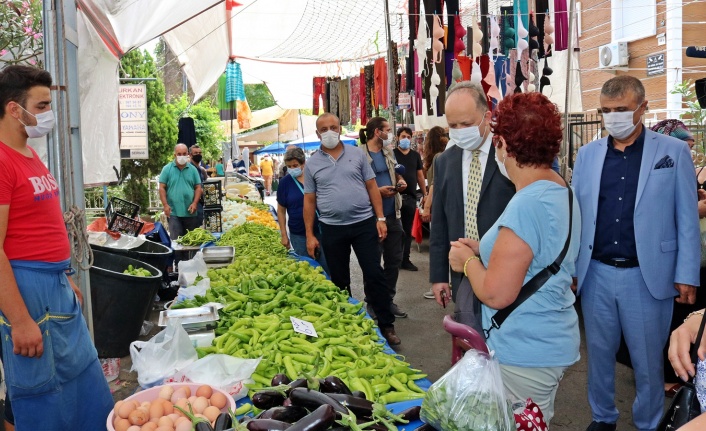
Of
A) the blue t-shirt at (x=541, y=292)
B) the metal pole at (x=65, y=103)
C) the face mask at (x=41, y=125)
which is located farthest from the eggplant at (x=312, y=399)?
the metal pole at (x=65, y=103)

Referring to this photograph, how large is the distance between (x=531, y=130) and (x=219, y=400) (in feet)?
5.24

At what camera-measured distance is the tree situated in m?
12.5

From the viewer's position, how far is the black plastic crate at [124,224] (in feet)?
22.3

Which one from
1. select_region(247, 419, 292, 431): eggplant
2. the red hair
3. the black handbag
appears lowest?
select_region(247, 419, 292, 431): eggplant

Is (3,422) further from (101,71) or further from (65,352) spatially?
(101,71)

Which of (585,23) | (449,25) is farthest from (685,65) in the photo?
(449,25)

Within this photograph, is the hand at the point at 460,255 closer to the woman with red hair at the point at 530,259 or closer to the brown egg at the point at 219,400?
the woman with red hair at the point at 530,259

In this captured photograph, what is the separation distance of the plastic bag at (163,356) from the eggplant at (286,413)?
3.04 ft

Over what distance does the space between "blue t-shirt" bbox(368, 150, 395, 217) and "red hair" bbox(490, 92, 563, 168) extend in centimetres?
424

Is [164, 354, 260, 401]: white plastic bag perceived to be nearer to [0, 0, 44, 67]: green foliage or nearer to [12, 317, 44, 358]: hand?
[12, 317, 44, 358]: hand

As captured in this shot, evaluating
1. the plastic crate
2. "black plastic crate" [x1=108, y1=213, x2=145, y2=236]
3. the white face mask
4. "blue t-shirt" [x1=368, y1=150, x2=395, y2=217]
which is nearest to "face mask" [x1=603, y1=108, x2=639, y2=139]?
the white face mask

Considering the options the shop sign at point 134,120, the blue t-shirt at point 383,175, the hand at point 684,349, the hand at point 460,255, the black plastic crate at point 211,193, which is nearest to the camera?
the hand at point 684,349

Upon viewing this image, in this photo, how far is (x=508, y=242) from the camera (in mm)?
2248

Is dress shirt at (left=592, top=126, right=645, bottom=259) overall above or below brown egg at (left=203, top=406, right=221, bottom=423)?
above
